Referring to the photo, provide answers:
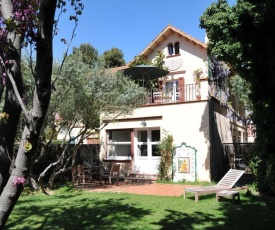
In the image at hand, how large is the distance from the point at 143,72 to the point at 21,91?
14.7 metres

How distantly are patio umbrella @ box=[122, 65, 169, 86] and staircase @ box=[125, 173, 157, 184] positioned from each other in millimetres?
5177

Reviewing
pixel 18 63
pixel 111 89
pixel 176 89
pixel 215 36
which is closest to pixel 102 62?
pixel 111 89

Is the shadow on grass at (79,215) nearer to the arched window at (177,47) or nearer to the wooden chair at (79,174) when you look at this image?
the wooden chair at (79,174)

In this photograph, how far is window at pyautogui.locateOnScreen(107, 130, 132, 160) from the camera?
1755 centimetres

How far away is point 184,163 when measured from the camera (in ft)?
49.8

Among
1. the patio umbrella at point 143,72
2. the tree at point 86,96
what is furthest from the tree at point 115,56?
the tree at point 86,96

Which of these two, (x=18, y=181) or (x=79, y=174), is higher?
(x=18, y=181)

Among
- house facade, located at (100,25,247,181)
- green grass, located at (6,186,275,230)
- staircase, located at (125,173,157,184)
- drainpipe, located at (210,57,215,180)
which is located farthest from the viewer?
staircase, located at (125,173,157,184)

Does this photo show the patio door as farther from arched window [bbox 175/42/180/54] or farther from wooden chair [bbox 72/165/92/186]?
arched window [bbox 175/42/180/54]

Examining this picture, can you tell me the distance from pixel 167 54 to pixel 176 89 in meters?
5.40

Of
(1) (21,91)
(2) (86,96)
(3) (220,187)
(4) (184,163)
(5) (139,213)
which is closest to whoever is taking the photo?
(1) (21,91)

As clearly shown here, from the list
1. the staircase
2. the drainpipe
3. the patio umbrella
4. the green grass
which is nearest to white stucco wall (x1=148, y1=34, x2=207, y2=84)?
the patio umbrella

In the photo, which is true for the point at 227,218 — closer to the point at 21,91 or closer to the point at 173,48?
the point at 21,91

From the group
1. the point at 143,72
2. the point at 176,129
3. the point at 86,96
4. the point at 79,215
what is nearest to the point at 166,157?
the point at 176,129
